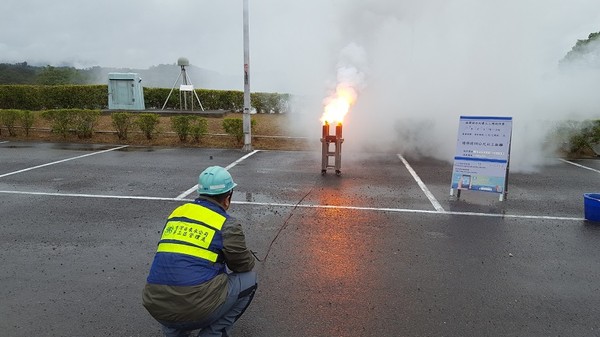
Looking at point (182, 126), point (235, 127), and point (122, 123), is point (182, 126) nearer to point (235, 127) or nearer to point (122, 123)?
point (235, 127)

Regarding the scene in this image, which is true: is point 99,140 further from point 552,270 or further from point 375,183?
point 552,270

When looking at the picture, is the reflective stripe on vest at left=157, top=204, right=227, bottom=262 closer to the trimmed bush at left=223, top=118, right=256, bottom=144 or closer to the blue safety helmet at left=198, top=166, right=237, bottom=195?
the blue safety helmet at left=198, top=166, right=237, bottom=195

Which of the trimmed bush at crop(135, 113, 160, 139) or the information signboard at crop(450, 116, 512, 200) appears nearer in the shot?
the information signboard at crop(450, 116, 512, 200)

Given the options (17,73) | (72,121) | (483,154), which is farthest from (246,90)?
(17,73)

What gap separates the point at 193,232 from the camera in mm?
2621

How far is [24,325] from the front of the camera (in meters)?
3.34

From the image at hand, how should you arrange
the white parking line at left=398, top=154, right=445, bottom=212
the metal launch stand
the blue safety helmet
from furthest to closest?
the metal launch stand
the white parking line at left=398, top=154, right=445, bottom=212
the blue safety helmet

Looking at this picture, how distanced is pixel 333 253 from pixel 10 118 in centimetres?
1427

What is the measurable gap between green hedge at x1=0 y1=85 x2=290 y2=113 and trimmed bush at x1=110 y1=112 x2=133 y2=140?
6.00 meters

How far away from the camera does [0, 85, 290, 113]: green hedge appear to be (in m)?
19.3

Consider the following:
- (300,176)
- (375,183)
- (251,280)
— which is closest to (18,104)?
(300,176)

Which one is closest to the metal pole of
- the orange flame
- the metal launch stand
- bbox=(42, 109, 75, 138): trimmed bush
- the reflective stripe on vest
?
the orange flame

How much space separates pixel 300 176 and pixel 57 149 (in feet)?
25.7

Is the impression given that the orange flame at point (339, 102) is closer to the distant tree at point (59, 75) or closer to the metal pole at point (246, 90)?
the metal pole at point (246, 90)
